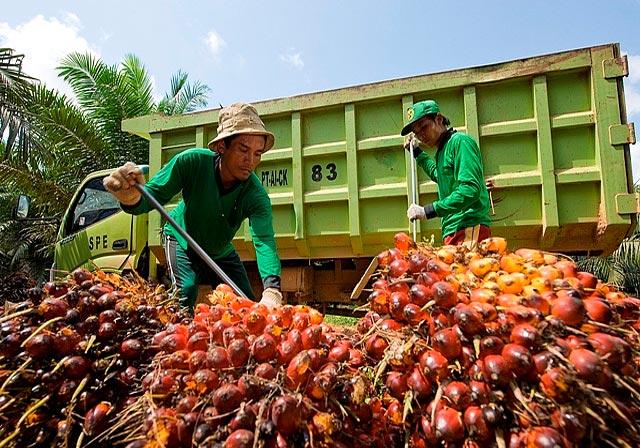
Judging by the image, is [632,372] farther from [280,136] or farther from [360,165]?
[280,136]

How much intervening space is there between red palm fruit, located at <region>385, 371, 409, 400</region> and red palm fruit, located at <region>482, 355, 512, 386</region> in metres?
0.19

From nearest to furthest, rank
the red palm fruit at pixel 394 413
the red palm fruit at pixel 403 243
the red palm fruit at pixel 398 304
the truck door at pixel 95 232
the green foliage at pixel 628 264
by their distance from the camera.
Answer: the red palm fruit at pixel 394 413
the red palm fruit at pixel 398 304
the red palm fruit at pixel 403 243
the truck door at pixel 95 232
the green foliage at pixel 628 264

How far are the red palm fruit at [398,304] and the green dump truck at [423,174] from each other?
133 inches

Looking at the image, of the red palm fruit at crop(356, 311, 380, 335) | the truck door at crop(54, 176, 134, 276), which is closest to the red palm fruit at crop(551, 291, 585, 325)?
the red palm fruit at crop(356, 311, 380, 335)

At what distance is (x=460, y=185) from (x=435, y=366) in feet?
8.04

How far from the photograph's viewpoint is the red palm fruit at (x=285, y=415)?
0.99 meters

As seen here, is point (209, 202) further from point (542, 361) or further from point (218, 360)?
point (542, 361)

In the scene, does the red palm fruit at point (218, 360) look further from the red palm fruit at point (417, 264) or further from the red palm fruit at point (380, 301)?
the red palm fruit at point (417, 264)

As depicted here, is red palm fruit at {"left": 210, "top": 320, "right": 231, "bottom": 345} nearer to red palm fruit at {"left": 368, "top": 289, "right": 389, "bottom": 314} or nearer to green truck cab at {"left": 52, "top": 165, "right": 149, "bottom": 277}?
red palm fruit at {"left": 368, "top": 289, "right": 389, "bottom": 314}

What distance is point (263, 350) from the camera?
1.12m

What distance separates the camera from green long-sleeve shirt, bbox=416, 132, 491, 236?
329 cm

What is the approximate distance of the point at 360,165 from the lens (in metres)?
4.79

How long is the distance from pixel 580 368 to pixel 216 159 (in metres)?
2.47

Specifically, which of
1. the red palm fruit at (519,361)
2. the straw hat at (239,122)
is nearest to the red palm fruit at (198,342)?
Result: the red palm fruit at (519,361)
